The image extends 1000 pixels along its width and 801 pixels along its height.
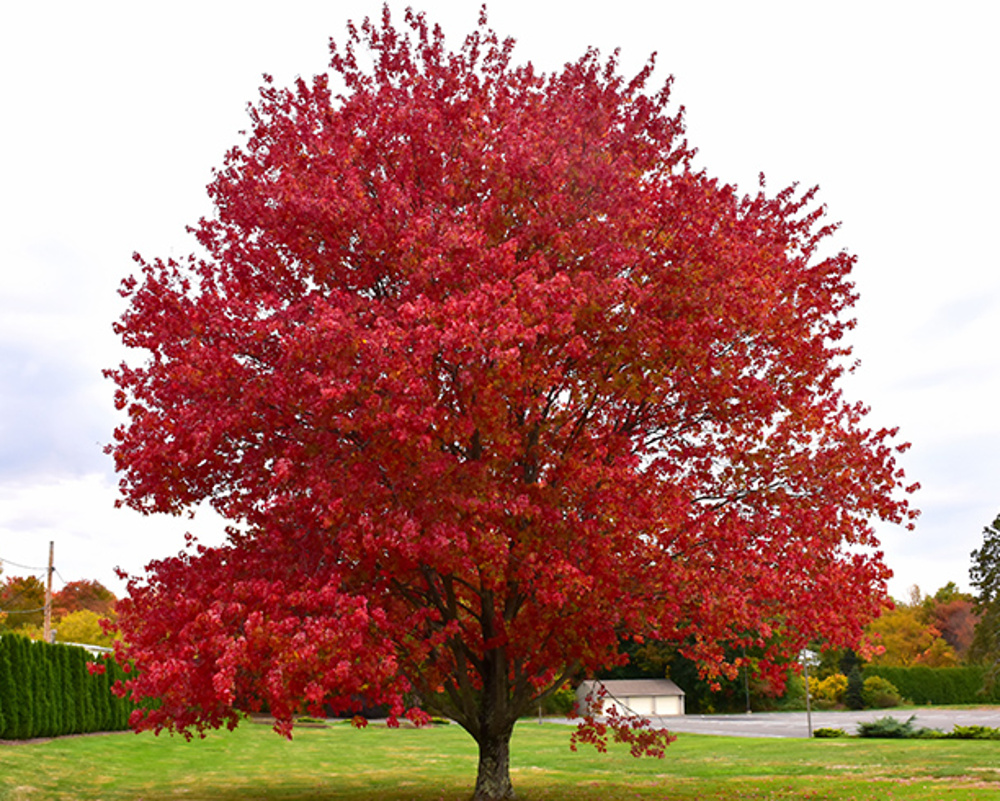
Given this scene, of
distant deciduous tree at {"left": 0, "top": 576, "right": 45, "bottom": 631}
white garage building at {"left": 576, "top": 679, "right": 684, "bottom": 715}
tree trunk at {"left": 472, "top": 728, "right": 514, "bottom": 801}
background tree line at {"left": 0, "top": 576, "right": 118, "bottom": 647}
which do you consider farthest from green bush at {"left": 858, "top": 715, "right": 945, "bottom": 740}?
distant deciduous tree at {"left": 0, "top": 576, "right": 45, "bottom": 631}

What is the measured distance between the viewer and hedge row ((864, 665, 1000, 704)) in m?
70.9

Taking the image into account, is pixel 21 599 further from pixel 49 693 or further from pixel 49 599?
pixel 49 693

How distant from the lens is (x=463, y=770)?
26.4 m

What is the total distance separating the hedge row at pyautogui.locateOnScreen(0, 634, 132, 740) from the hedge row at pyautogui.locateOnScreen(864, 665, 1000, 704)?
5917cm

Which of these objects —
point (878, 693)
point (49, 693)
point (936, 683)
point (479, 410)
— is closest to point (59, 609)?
point (49, 693)

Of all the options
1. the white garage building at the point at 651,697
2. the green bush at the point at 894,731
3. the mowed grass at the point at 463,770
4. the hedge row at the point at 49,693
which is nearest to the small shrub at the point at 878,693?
the white garage building at the point at 651,697

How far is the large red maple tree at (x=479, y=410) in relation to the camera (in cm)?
1088

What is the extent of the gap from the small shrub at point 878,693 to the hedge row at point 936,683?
2753 millimetres

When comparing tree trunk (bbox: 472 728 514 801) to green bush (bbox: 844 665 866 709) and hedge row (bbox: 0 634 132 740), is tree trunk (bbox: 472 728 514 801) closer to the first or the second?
hedge row (bbox: 0 634 132 740)

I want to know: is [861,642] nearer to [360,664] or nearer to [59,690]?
[360,664]

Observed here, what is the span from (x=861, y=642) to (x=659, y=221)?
7.53 meters

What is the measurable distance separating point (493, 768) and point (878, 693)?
6113 centimetres

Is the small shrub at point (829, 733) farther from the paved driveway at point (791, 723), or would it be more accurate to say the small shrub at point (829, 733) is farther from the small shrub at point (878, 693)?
the small shrub at point (878, 693)

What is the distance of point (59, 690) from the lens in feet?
101
